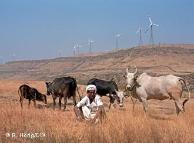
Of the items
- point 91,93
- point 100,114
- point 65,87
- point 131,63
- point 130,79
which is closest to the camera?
point 100,114

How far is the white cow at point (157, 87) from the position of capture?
1939cm

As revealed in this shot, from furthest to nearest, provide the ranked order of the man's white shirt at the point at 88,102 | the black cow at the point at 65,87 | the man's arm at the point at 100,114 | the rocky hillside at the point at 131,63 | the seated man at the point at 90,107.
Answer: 1. the rocky hillside at the point at 131,63
2. the black cow at the point at 65,87
3. the man's white shirt at the point at 88,102
4. the seated man at the point at 90,107
5. the man's arm at the point at 100,114

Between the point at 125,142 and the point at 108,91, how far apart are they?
16.2 metres

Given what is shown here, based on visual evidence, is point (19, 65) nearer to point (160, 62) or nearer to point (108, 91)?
point (160, 62)

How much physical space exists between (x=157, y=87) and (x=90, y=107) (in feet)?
20.9

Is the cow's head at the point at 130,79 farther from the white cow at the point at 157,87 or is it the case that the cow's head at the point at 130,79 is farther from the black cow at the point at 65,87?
the black cow at the point at 65,87

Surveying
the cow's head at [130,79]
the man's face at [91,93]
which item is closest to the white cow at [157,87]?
the cow's head at [130,79]

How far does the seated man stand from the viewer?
44.3 ft

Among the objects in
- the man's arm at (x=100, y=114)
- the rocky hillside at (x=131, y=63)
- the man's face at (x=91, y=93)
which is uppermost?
the man's face at (x=91, y=93)

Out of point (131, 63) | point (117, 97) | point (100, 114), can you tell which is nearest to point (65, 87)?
point (117, 97)

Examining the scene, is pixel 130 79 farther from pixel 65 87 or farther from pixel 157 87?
pixel 65 87

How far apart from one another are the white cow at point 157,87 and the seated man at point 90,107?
5737 mm

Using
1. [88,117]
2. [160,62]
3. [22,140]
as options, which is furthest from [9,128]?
[160,62]

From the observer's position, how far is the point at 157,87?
19.5 metres
